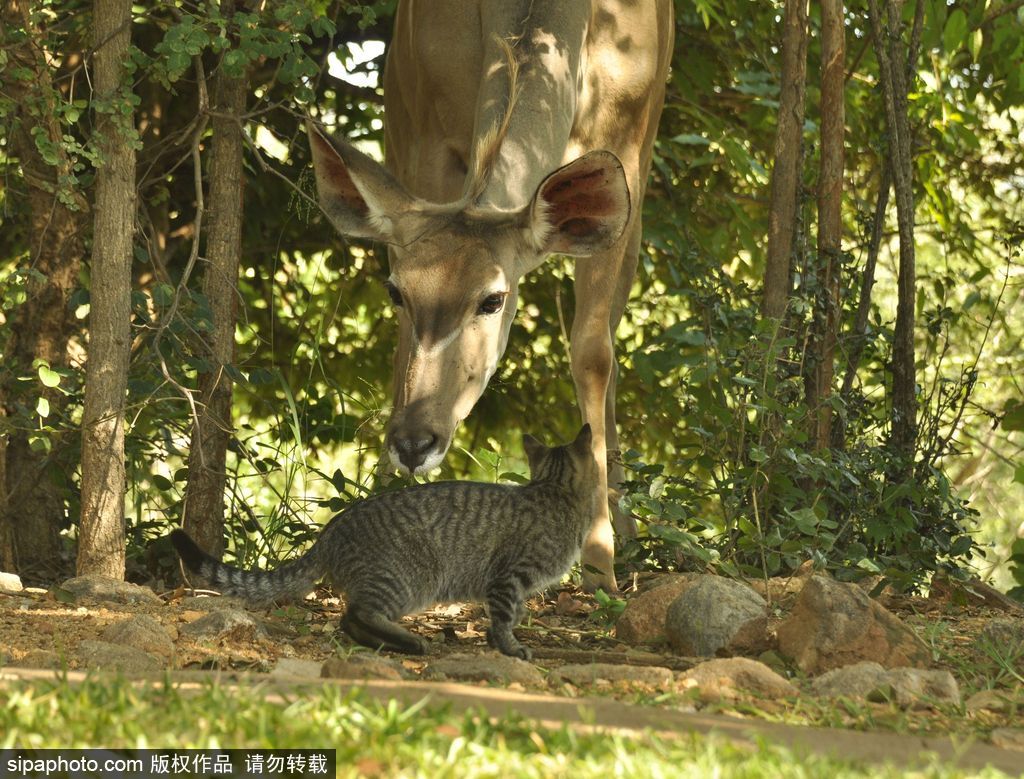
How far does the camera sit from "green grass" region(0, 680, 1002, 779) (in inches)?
114

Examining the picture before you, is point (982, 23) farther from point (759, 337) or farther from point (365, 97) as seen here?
point (365, 97)

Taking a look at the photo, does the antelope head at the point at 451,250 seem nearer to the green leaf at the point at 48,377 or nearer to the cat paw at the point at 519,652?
the cat paw at the point at 519,652

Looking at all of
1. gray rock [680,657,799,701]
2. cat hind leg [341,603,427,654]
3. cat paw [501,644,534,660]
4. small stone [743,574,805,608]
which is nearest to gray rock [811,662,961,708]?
gray rock [680,657,799,701]

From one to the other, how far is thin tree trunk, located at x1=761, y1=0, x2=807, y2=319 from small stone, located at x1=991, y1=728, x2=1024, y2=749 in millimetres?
3725

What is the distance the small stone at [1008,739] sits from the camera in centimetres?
364

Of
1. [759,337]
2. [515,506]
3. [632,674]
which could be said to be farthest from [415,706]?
[759,337]

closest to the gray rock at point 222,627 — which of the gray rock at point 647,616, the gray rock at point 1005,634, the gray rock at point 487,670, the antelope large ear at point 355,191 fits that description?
the gray rock at point 487,670

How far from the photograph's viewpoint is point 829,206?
294 inches

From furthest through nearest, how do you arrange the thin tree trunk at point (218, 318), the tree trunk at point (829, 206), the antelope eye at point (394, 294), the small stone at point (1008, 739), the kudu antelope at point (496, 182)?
the tree trunk at point (829, 206) → the thin tree trunk at point (218, 318) → the antelope eye at point (394, 294) → the kudu antelope at point (496, 182) → the small stone at point (1008, 739)

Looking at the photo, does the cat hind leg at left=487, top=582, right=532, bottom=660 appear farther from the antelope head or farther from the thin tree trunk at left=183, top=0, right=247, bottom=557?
the thin tree trunk at left=183, top=0, right=247, bottom=557

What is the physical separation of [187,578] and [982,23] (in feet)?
16.8

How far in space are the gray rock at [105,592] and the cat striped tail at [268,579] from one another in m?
0.32

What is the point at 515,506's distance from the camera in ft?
18.1

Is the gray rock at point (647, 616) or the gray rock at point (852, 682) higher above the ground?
the gray rock at point (647, 616)
